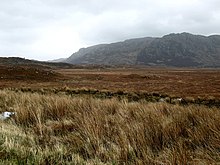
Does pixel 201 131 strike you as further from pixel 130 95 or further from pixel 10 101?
pixel 130 95

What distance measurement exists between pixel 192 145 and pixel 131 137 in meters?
1.11

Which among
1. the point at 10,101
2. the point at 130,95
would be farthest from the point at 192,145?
the point at 130,95

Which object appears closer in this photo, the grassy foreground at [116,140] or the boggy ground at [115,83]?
the grassy foreground at [116,140]

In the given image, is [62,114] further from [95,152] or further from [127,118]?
[95,152]

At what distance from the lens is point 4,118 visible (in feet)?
27.6

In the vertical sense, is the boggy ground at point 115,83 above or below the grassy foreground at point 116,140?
below

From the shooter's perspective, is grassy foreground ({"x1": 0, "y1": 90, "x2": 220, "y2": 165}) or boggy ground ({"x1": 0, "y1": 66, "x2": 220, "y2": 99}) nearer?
grassy foreground ({"x1": 0, "y1": 90, "x2": 220, "y2": 165})

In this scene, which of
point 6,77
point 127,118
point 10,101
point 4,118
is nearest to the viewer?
point 127,118

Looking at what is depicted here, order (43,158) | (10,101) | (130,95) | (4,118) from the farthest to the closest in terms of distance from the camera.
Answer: (130,95), (10,101), (4,118), (43,158)

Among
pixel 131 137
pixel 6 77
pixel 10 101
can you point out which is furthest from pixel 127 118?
pixel 6 77

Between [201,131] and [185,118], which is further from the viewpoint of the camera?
[185,118]

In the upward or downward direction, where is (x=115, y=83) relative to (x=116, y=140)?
downward

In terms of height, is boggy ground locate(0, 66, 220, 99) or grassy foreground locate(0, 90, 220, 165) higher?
grassy foreground locate(0, 90, 220, 165)

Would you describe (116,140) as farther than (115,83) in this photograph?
No
